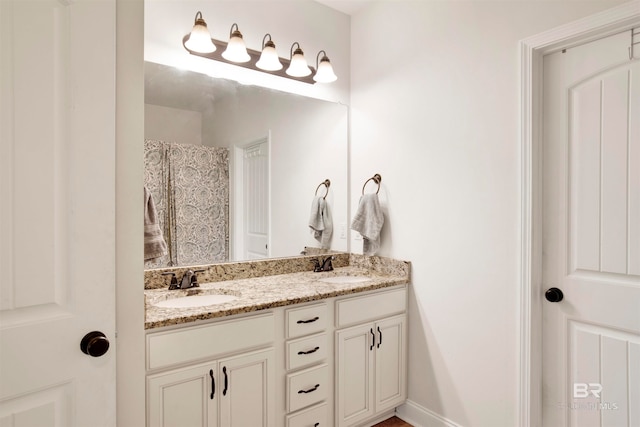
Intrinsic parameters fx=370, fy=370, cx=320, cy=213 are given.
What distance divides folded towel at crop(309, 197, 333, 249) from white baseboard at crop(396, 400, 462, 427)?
114 cm

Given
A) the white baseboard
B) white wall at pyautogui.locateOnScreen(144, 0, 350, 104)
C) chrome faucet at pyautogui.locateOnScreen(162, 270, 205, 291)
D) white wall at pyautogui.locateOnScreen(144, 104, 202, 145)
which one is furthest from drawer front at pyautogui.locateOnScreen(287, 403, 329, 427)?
white wall at pyautogui.locateOnScreen(144, 0, 350, 104)

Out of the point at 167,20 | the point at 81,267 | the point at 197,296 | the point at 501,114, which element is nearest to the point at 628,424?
the point at 501,114

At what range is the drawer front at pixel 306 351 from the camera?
1.76 metres

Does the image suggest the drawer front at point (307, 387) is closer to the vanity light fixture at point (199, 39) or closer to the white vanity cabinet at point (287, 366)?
the white vanity cabinet at point (287, 366)

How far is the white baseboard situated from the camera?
2.10 metres

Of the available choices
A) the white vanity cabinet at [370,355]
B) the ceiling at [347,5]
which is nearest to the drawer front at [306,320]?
the white vanity cabinet at [370,355]

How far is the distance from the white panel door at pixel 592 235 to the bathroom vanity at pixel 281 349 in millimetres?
821

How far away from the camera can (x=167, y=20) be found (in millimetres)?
1965

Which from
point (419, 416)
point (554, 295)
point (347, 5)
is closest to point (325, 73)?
point (347, 5)

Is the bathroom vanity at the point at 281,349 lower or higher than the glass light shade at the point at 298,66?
lower

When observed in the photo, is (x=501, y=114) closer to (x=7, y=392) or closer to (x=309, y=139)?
(x=309, y=139)

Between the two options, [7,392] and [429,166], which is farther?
[429,166]

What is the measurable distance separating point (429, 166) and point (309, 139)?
851 millimetres

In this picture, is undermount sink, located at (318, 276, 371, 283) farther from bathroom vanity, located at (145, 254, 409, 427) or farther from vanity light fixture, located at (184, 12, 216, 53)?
vanity light fixture, located at (184, 12, 216, 53)
